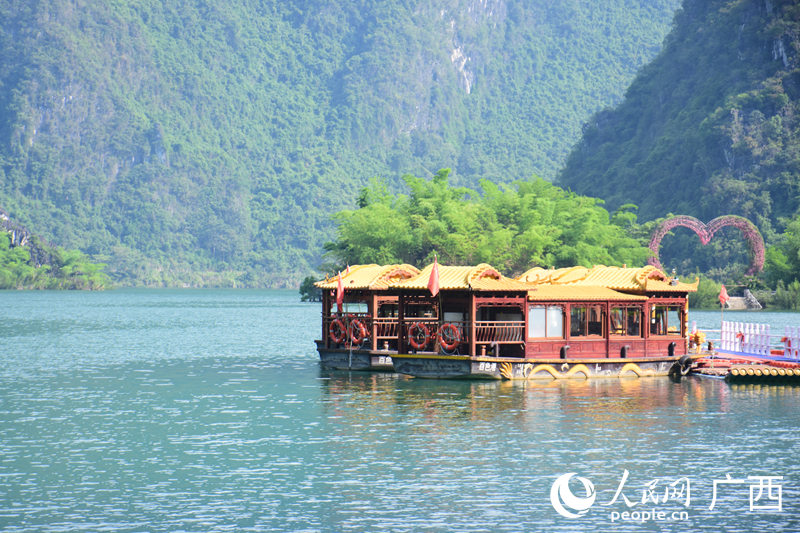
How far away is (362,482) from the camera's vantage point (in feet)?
80.0

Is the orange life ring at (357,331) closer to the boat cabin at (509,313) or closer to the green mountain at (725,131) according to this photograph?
the boat cabin at (509,313)

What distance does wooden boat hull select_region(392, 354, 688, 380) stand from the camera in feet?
136

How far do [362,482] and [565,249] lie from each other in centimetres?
8287

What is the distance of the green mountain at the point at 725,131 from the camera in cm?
15238

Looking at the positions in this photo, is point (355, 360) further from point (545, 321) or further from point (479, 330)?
point (545, 321)

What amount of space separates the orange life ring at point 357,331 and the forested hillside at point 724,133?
101 metres

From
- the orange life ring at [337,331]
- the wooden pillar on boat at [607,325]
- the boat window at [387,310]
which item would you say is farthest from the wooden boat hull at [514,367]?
the boat window at [387,310]

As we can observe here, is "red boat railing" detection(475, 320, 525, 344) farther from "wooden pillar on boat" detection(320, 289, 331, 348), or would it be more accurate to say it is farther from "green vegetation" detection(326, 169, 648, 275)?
"green vegetation" detection(326, 169, 648, 275)

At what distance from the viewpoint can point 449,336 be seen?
42281mm

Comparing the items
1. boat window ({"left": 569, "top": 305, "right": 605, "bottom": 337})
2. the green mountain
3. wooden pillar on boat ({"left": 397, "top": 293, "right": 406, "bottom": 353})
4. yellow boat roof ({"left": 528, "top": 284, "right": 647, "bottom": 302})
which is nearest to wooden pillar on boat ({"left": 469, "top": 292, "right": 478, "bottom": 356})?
yellow boat roof ({"left": 528, "top": 284, "right": 647, "bottom": 302})

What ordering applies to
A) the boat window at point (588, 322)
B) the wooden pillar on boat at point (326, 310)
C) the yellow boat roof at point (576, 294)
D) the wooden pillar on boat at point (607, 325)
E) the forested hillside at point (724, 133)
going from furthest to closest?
the forested hillside at point (724, 133) < the wooden pillar on boat at point (326, 310) < the boat window at point (588, 322) < the wooden pillar on boat at point (607, 325) < the yellow boat roof at point (576, 294)

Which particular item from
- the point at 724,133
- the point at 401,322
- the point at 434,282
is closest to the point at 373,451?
the point at 434,282

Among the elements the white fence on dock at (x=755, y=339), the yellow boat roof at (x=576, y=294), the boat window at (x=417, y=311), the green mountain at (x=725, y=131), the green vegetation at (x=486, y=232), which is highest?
the green mountain at (x=725, y=131)

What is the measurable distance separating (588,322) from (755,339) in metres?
9.24
